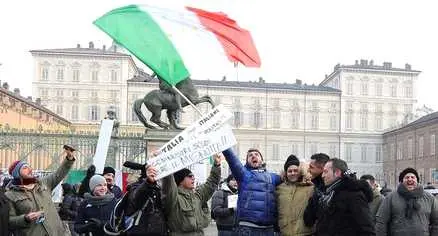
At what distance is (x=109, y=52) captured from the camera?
72.8 meters

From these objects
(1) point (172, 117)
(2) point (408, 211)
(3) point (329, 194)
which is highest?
(1) point (172, 117)

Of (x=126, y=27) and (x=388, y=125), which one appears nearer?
(x=126, y=27)

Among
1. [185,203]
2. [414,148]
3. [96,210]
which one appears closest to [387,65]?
[414,148]

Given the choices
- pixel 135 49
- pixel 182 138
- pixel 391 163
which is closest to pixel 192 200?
pixel 182 138

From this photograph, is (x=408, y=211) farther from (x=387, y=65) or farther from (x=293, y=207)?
(x=387, y=65)

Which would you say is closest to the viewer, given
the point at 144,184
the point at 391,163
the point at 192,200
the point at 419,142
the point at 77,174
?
the point at 144,184

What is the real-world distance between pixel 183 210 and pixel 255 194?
70 centimetres

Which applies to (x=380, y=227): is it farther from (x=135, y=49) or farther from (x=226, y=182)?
(x=135, y=49)

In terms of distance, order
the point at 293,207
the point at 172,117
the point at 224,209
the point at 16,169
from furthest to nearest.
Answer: the point at 172,117
the point at 224,209
the point at 293,207
the point at 16,169

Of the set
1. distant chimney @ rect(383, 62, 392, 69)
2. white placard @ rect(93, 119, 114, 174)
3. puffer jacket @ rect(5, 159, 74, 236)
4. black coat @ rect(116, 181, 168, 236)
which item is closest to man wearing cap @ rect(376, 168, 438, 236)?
black coat @ rect(116, 181, 168, 236)

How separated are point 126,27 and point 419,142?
56.9m

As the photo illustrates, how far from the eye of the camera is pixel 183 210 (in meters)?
5.45

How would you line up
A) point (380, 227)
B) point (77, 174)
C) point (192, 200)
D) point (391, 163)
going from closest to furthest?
point (192, 200) < point (380, 227) < point (77, 174) < point (391, 163)

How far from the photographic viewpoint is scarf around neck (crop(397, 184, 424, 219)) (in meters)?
6.58
